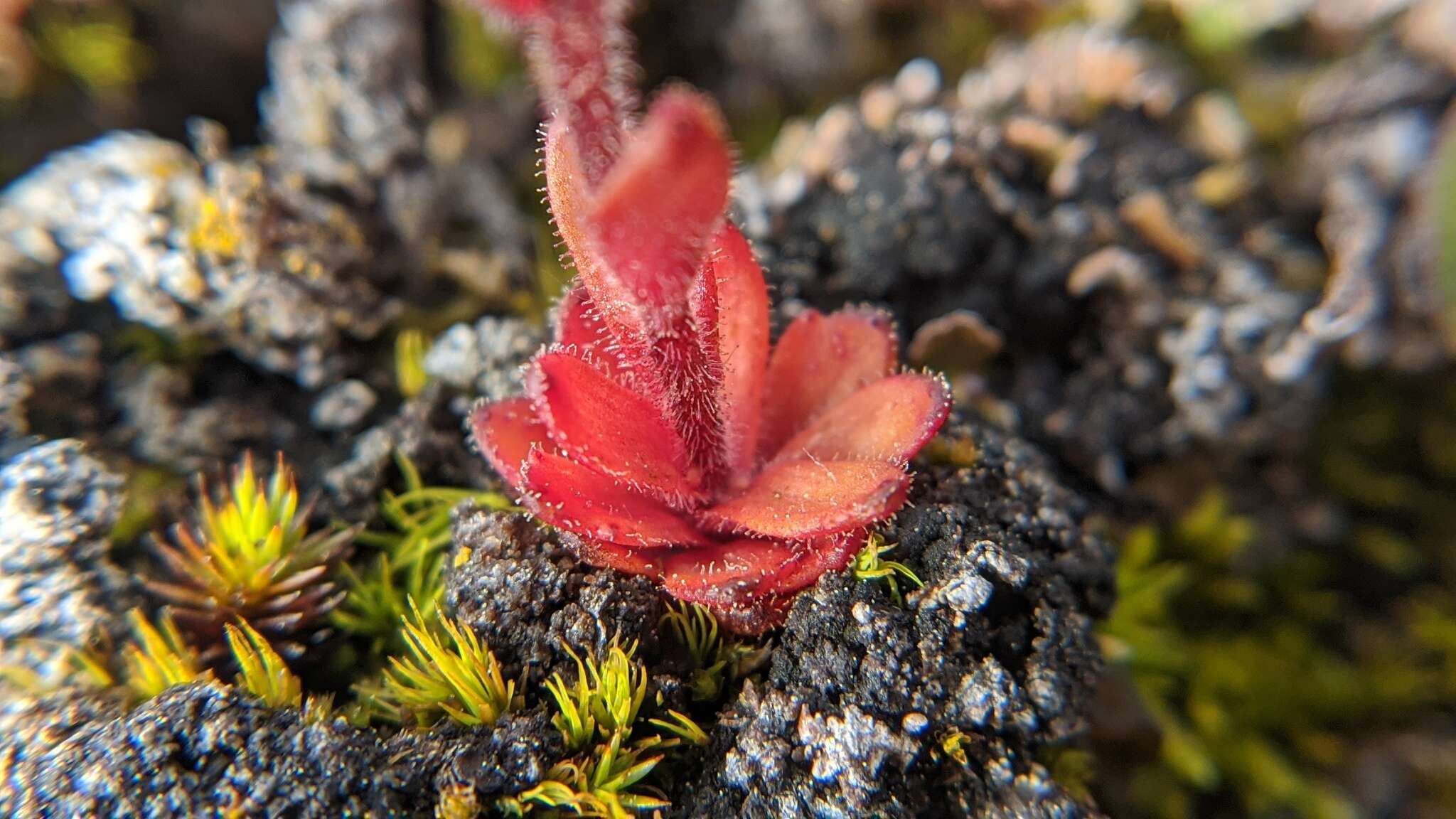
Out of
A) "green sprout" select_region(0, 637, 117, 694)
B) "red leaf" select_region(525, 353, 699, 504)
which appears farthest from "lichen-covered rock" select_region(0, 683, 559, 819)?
"red leaf" select_region(525, 353, 699, 504)

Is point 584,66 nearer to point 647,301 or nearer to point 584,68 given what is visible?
point 584,68

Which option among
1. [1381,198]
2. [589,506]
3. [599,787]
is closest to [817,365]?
[589,506]

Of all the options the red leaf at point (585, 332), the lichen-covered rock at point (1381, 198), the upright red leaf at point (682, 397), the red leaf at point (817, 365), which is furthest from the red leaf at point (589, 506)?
the lichen-covered rock at point (1381, 198)

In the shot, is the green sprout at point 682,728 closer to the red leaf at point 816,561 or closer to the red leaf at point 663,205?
the red leaf at point 816,561

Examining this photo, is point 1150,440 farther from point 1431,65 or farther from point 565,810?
point 565,810

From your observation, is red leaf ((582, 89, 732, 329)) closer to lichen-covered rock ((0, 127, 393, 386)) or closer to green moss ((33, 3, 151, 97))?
lichen-covered rock ((0, 127, 393, 386))
